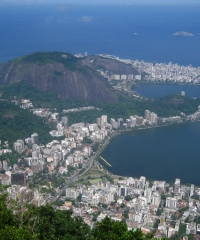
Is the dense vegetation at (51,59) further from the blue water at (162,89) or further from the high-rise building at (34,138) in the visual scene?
the high-rise building at (34,138)

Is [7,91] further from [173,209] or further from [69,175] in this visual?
[173,209]

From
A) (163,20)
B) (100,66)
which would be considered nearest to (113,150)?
(100,66)

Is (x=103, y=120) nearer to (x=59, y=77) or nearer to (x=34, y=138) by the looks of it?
(x=34, y=138)

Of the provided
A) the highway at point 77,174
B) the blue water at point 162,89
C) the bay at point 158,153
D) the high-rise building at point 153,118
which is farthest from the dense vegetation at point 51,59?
the highway at point 77,174

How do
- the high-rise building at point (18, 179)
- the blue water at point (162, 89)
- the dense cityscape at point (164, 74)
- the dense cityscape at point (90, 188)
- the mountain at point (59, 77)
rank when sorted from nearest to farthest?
the dense cityscape at point (90, 188) → the high-rise building at point (18, 179) → the mountain at point (59, 77) → the blue water at point (162, 89) → the dense cityscape at point (164, 74)

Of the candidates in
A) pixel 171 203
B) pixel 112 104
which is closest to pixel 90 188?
pixel 171 203

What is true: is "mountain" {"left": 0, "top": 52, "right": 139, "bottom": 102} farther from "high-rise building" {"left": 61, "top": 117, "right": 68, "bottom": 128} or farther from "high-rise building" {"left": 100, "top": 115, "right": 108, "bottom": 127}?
"high-rise building" {"left": 61, "top": 117, "right": 68, "bottom": 128}
